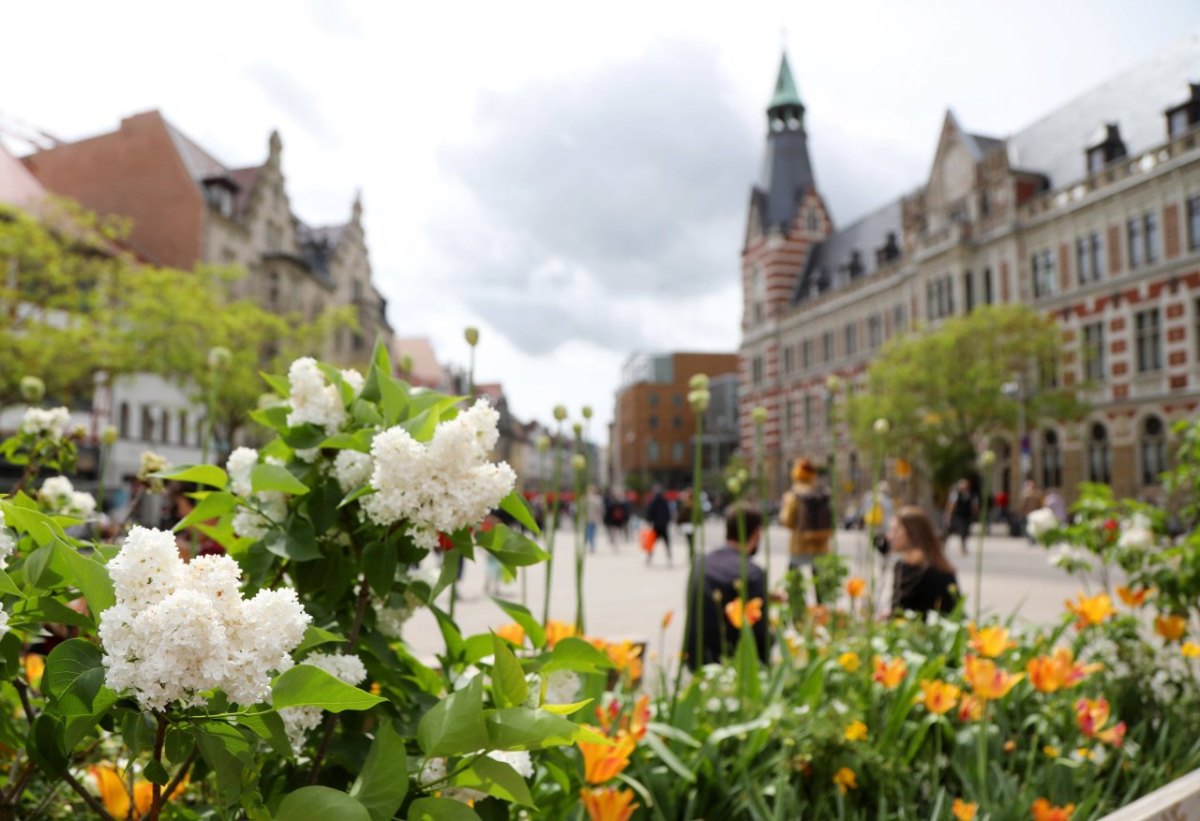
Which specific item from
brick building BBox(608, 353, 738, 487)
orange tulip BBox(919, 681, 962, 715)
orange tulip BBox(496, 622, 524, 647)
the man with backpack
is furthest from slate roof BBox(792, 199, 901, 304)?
brick building BBox(608, 353, 738, 487)

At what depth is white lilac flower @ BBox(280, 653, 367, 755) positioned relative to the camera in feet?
3.84

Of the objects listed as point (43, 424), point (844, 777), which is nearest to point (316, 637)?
point (43, 424)

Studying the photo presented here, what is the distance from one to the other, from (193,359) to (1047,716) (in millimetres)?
23596

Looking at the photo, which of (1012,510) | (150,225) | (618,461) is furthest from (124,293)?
(618,461)

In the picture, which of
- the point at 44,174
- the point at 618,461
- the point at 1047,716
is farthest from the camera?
the point at 618,461

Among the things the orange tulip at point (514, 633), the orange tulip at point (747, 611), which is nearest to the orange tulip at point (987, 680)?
the orange tulip at point (747, 611)

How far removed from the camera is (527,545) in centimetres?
145

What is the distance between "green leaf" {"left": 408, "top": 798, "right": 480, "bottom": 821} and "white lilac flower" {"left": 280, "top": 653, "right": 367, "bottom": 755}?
0.57ft

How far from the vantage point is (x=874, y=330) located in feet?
141

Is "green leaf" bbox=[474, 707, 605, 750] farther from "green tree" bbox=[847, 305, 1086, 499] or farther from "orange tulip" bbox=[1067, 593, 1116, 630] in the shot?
"green tree" bbox=[847, 305, 1086, 499]

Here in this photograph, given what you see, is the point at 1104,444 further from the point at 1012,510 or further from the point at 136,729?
the point at 136,729

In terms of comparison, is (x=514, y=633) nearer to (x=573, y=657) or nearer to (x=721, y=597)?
(x=573, y=657)

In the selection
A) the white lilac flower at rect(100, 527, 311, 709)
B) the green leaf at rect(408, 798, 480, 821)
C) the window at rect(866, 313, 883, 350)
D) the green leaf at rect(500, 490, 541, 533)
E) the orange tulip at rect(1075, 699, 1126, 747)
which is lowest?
the orange tulip at rect(1075, 699, 1126, 747)

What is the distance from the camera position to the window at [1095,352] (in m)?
30.2
